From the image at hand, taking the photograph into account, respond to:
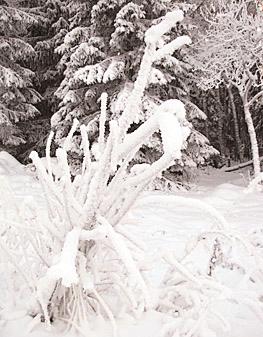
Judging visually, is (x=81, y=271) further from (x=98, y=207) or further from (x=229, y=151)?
(x=229, y=151)

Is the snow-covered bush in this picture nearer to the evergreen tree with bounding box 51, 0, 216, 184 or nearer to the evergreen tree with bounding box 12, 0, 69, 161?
the evergreen tree with bounding box 51, 0, 216, 184

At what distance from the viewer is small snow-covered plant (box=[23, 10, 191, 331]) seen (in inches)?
79.6

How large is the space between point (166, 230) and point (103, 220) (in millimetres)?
4437

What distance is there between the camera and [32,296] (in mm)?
2508

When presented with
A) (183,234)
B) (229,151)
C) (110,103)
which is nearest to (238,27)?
(110,103)

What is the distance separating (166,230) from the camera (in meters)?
6.59

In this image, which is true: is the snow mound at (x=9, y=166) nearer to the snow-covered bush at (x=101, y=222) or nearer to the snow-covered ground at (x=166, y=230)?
the snow-covered ground at (x=166, y=230)

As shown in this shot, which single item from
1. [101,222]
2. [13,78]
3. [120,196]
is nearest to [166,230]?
[120,196]

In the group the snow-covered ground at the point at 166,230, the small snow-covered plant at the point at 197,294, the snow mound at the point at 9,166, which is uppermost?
the small snow-covered plant at the point at 197,294

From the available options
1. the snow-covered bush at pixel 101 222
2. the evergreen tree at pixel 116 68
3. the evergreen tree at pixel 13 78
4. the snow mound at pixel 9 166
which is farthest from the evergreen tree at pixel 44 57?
the snow-covered bush at pixel 101 222

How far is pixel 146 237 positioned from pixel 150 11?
320 inches

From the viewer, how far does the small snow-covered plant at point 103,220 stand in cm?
202

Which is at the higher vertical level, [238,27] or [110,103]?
[238,27]

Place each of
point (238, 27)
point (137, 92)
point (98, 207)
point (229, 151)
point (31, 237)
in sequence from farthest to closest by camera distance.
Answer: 1. point (229, 151)
2. point (238, 27)
3. point (31, 237)
4. point (98, 207)
5. point (137, 92)
